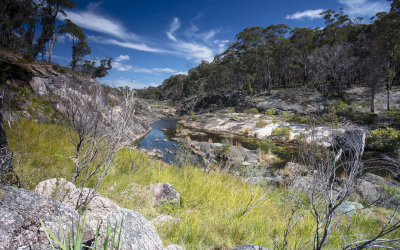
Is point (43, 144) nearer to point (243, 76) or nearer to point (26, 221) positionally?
point (26, 221)

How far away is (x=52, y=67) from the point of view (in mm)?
10695

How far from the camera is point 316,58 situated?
3112cm

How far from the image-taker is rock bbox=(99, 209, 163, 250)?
115cm

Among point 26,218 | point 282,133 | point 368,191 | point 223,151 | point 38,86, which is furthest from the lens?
point 282,133

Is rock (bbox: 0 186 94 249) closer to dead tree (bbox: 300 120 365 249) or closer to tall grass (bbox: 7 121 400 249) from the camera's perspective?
tall grass (bbox: 7 121 400 249)

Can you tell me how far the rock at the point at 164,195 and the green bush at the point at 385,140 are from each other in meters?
16.8

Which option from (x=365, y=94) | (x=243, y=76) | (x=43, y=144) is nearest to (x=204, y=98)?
(x=243, y=76)

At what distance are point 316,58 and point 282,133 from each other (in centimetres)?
2192

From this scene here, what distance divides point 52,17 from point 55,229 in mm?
29357

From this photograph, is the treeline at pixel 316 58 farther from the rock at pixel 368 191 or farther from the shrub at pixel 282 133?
the rock at pixel 368 191

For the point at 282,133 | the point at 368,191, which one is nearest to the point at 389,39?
the point at 282,133

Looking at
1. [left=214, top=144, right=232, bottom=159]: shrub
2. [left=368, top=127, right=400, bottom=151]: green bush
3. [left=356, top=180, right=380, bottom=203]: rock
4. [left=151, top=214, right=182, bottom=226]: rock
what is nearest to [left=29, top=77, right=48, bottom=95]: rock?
[left=151, top=214, right=182, bottom=226]: rock

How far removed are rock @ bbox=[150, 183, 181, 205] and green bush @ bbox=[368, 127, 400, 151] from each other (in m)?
16.8

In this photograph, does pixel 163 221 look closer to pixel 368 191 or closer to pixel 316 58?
pixel 368 191
